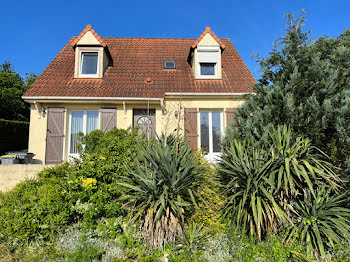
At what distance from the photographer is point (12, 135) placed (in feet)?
50.2

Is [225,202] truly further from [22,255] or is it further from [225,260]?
[22,255]

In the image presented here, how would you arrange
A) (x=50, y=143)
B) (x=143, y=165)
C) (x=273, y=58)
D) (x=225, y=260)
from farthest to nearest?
1. (x=50, y=143)
2. (x=273, y=58)
3. (x=143, y=165)
4. (x=225, y=260)

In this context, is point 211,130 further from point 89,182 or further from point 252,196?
point 89,182

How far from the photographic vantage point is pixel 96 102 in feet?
31.2

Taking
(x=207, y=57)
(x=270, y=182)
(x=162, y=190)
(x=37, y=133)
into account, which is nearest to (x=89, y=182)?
(x=162, y=190)

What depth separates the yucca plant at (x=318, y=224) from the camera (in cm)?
409

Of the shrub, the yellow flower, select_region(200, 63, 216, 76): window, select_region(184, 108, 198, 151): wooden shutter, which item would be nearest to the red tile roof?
select_region(200, 63, 216, 76): window

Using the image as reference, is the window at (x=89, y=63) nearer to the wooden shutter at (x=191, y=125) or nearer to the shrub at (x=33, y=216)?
the wooden shutter at (x=191, y=125)

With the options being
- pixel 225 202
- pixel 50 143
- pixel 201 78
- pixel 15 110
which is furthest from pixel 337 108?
pixel 15 110

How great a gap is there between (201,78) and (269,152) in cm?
672

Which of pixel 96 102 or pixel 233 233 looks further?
pixel 96 102

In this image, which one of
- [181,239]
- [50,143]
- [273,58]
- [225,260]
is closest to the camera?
[225,260]

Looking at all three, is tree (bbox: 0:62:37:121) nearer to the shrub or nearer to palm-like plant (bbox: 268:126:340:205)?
the shrub

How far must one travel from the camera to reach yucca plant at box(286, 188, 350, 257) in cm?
409
